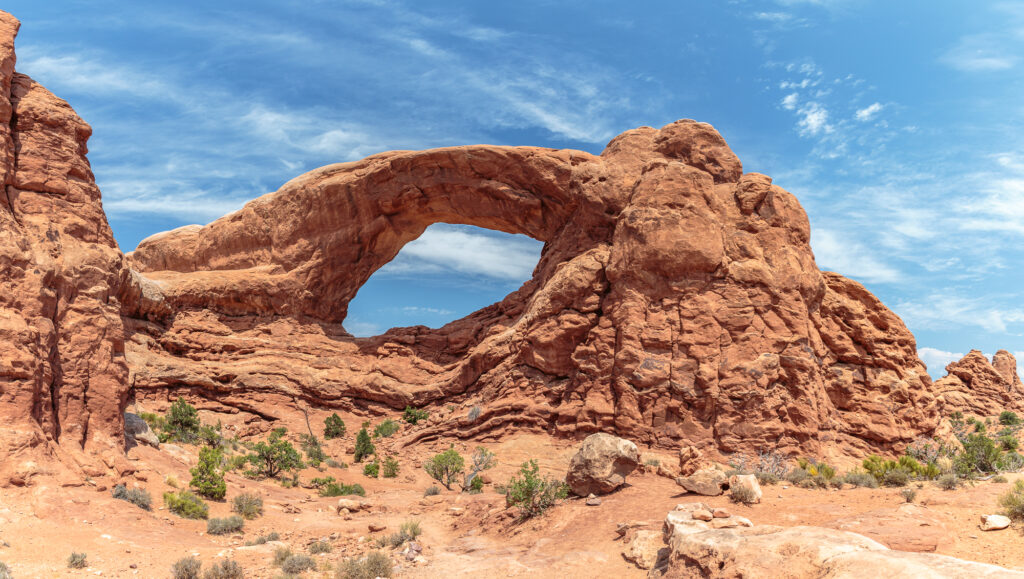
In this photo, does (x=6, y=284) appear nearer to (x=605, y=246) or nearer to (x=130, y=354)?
(x=130, y=354)

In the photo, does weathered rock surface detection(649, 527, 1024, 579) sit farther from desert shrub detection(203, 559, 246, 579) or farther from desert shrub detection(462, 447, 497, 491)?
desert shrub detection(462, 447, 497, 491)

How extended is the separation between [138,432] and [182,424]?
5.87 m

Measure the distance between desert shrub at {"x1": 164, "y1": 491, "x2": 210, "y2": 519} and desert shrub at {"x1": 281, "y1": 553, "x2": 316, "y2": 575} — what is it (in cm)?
350

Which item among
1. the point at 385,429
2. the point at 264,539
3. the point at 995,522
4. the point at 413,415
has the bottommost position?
the point at 264,539

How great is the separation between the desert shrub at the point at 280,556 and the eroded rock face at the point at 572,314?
485 inches

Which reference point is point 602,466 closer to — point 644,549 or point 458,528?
point 644,549

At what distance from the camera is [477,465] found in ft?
64.7

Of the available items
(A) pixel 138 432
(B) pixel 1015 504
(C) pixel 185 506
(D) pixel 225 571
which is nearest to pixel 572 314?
(A) pixel 138 432

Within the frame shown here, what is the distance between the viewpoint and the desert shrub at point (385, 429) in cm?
2483

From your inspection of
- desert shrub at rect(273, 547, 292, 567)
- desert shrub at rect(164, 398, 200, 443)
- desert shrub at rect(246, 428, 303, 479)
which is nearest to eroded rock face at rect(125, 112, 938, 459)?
desert shrub at rect(164, 398, 200, 443)

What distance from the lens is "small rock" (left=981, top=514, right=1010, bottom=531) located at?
7.37m

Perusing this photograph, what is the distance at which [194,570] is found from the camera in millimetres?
8961

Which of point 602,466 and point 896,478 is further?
point 602,466

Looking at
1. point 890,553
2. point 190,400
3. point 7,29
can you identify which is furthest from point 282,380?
point 890,553
